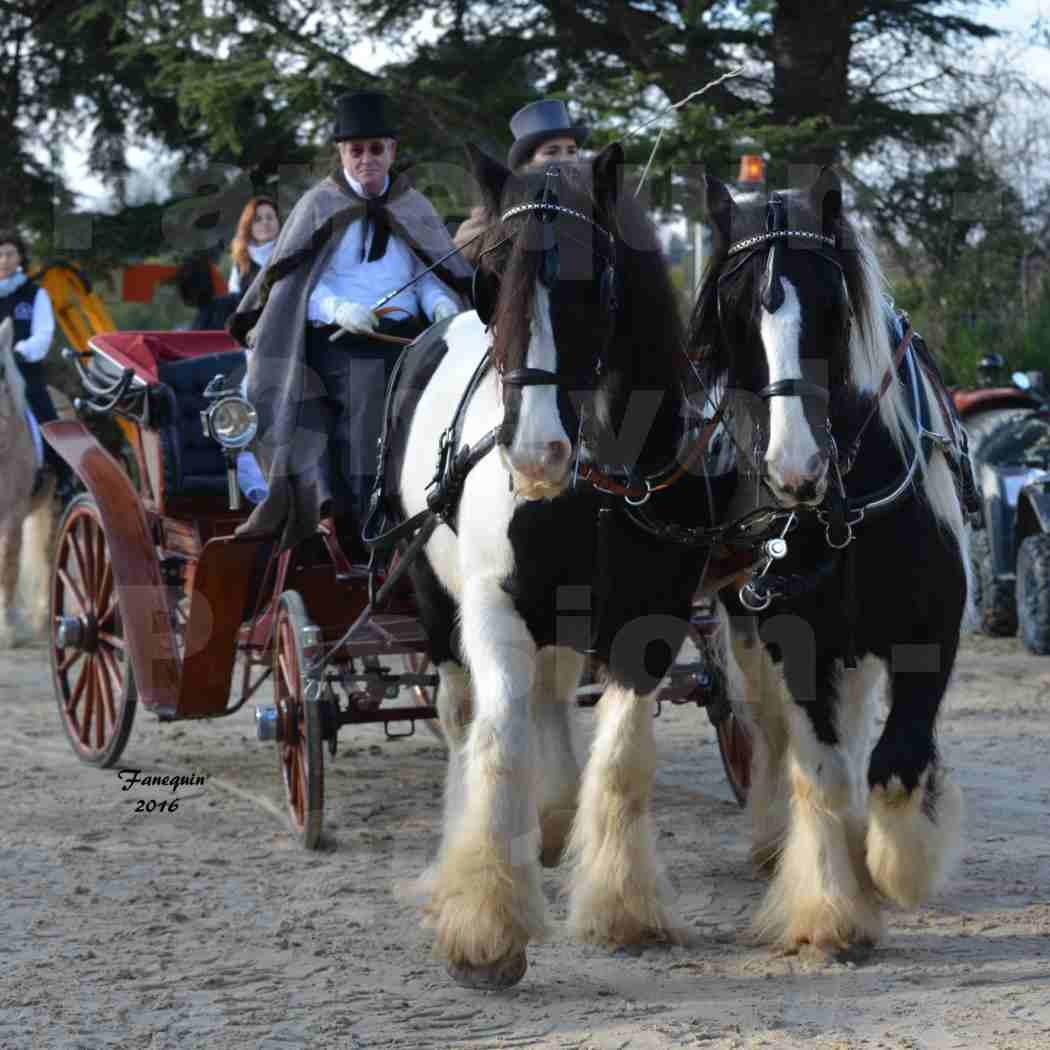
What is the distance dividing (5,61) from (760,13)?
7.06m

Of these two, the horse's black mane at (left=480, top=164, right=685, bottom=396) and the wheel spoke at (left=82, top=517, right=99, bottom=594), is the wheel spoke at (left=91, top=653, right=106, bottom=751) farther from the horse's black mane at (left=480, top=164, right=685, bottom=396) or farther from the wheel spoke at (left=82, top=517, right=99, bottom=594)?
the horse's black mane at (left=480, top=164, right=685, bottom=396)

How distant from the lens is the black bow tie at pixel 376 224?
563cm

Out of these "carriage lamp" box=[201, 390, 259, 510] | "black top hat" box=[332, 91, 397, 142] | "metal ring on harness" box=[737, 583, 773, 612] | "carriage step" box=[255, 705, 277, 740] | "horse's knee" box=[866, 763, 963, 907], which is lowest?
"horse's knee" box=[866, 763, 963, 907]

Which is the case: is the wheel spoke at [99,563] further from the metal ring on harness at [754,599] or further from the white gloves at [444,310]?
the metal ring on harness at [754,599]

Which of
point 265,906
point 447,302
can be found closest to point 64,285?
point 447,302

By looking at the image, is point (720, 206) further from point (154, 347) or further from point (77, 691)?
point (77, 691)

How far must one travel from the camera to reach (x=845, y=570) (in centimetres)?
427

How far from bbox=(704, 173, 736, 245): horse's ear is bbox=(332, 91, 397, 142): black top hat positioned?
167cm

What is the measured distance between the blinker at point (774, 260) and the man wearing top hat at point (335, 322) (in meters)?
1.69

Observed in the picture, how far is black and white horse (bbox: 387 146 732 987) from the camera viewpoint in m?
3.75

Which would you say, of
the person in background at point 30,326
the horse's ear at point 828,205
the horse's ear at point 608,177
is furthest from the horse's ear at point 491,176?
the person in background at point 30,326

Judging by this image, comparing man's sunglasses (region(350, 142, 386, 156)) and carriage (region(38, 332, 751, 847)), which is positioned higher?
man's sunglasses (region(350, 142, 386, 156))

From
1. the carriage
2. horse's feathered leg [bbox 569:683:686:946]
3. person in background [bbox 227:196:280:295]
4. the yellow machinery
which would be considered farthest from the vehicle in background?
the yellow machinery

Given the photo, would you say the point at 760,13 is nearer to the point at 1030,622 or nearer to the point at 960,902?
the point at 1030,622
